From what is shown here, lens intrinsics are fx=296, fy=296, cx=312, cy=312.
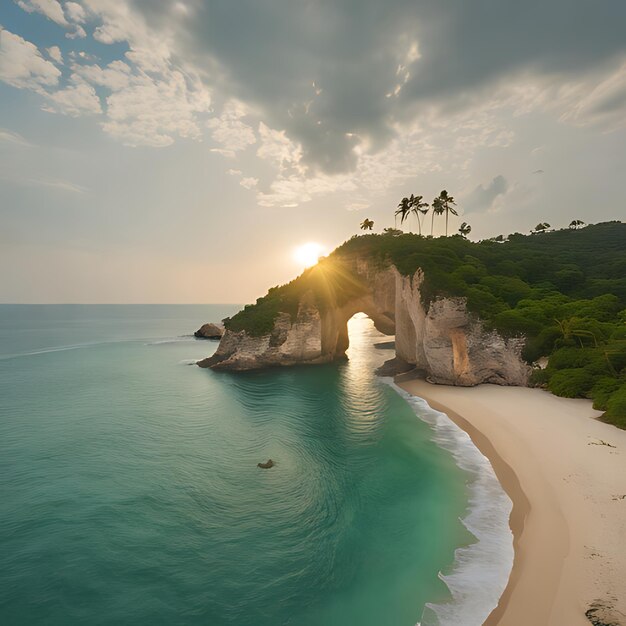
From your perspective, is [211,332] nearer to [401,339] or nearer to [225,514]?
[401,339]

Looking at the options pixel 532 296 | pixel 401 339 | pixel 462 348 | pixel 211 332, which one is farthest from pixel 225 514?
pixel 211 332

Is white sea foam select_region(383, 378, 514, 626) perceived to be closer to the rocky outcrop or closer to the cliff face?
the rocky outcrop

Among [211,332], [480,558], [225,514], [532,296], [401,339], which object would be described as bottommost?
[225,514]

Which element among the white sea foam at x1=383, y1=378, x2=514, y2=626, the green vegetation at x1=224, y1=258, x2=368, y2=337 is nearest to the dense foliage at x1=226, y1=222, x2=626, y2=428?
the green vegetation at x1=224, y1=258, x2=368, y2=337

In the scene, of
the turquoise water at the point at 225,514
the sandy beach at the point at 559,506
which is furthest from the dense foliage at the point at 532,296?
the turquoise water at the point at 225,514

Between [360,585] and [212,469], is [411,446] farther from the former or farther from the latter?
[212,469]

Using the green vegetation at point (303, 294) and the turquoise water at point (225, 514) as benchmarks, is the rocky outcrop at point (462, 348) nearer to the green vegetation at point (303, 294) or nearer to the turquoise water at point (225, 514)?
the turquoise water at point (225, 514)
